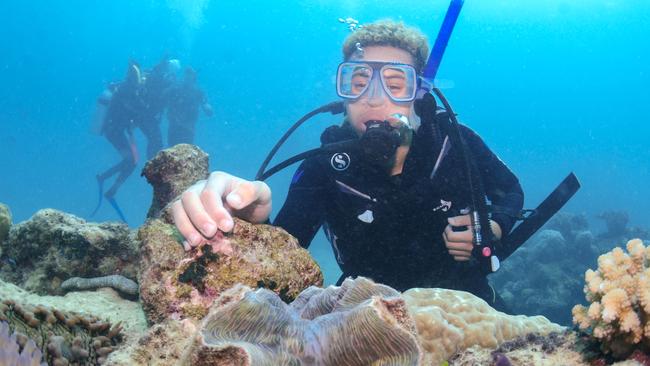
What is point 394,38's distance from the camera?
4.88 meters

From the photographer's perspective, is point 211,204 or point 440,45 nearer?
point 211,204

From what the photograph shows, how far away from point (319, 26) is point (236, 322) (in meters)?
119

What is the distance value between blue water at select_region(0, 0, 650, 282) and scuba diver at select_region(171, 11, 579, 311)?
66106mm

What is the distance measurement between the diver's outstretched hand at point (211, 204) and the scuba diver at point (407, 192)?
169cm

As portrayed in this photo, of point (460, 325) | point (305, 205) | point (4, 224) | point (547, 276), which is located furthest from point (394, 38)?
point (547, 276)

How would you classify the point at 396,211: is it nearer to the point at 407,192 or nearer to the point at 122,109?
the point at 407,192

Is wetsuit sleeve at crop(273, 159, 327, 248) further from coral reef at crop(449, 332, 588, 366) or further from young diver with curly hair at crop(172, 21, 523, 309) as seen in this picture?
coral reef at crop(449, 332, 588, 366)

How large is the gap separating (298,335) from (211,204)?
31.8 inches

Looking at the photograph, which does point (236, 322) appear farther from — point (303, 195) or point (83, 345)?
point (303, 195)

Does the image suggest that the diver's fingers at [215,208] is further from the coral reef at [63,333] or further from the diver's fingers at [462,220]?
the diver's fingers at [462,220]

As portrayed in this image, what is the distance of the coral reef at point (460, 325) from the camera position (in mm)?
2621

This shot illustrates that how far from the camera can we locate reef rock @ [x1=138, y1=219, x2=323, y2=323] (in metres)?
2.20

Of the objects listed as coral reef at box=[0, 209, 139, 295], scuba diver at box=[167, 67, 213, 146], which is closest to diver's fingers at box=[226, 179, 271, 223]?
coral reef at box=[0, 209, 139, 295]

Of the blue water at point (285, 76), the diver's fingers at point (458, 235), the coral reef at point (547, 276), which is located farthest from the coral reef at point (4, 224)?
the blue water at point (285, 76)
